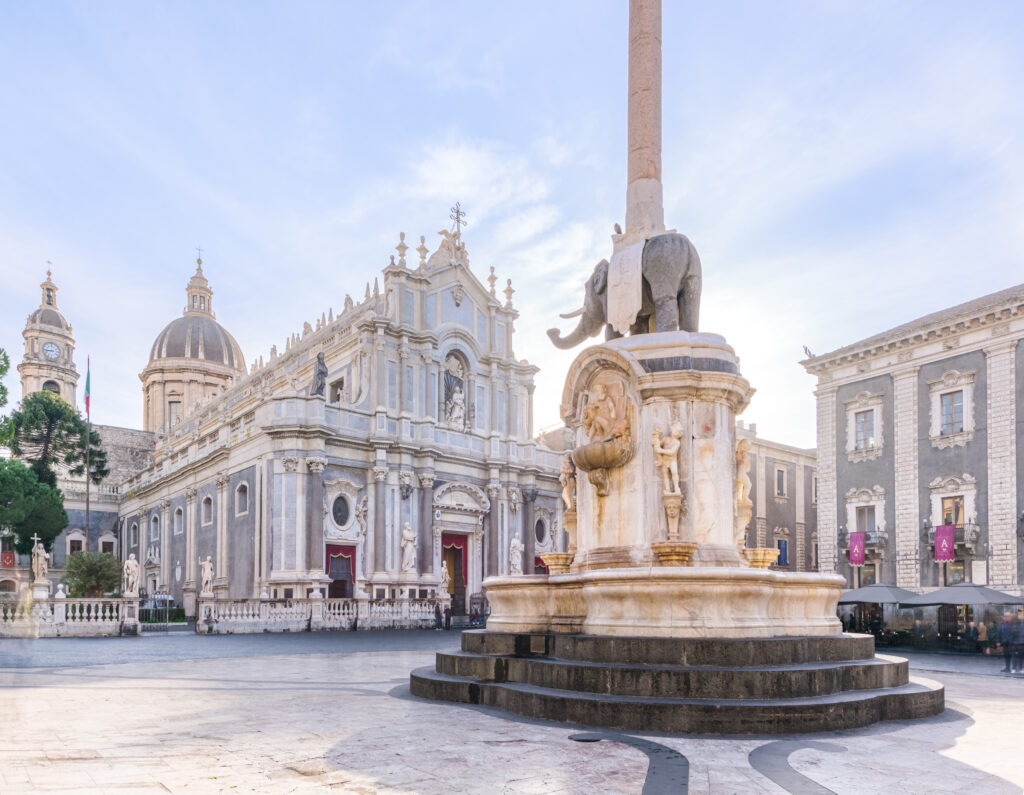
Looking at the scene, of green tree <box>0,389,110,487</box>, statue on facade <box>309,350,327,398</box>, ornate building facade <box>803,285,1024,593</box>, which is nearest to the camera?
ornate building facade <box>803,285,1024,593</box>

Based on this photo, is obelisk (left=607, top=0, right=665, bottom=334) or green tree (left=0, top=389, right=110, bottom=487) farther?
green tree (left=0, top=389, right=110, bottom=487)

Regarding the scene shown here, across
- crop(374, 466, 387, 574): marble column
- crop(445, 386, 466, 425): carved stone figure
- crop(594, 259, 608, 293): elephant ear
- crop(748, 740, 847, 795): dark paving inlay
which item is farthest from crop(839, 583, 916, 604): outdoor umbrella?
crop(445, 386, 466, 425): carved stone figure

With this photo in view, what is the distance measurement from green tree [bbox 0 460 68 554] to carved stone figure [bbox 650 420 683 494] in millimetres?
35616

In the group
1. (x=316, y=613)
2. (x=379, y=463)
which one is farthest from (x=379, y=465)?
(x=316, y=613)

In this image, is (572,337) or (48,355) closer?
(572,337)

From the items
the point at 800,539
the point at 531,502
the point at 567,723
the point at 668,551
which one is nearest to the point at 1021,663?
the point at 668,551

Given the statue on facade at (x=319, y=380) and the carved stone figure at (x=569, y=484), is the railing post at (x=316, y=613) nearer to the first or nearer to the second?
the statue on facade at (x=319, y=380)

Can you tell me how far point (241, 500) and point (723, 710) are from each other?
35989mm

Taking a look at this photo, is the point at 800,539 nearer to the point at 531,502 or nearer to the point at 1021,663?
the point at 531,502

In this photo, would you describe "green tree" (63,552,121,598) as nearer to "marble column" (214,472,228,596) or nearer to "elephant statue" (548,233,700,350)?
"marble column" (214,472,228,596)

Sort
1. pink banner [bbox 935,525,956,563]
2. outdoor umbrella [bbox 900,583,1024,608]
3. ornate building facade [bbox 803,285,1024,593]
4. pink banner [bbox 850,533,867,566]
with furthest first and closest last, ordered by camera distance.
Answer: pink banner [bbox 850,533,867,566], pink banner [bbox 935,525,956,563], ornate building facade [bbox 803,285,1024,593], outdoor umbrella [bbox 900,583,1024,608]

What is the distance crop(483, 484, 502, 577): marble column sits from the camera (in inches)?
1790

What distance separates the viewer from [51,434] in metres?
54.0

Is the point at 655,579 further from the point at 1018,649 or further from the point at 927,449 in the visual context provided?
the point at 927,449
